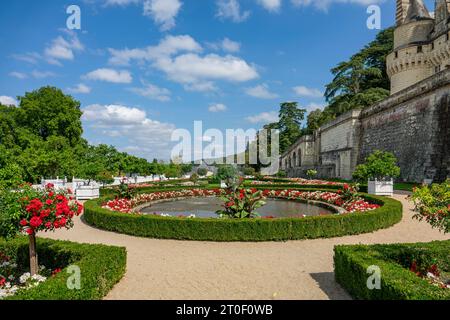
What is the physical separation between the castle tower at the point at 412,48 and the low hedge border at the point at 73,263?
37.0 meters

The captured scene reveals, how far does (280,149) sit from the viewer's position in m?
70.9

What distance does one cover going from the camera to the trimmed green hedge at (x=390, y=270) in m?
4.14

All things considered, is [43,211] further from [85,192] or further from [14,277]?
[85,192]

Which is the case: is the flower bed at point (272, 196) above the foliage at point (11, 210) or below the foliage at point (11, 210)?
below

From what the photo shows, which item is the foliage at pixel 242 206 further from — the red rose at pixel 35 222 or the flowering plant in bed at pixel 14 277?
the red rose at pixel 35 222

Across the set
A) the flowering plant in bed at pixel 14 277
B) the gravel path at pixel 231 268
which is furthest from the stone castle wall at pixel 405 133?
the flowering plant in bed at pixel 14 277

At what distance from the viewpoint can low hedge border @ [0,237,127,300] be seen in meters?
4.36

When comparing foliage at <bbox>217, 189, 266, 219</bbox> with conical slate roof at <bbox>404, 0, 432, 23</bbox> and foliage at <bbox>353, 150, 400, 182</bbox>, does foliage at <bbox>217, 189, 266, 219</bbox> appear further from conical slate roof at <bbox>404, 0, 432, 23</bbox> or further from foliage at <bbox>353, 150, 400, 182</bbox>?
conical slate roof at <bbox>404, 0, 432, 23</bbox>

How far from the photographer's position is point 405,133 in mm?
24750

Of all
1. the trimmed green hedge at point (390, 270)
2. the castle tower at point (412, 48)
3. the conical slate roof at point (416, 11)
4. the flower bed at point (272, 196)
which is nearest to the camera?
the trimmed green hedge at point (390, 270)

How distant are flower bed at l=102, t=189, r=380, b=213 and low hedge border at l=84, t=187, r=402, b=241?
2.40 m

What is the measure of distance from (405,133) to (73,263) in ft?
84.3

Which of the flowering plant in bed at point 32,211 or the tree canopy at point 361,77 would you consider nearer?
the flowering plant in bed at point 32,211
